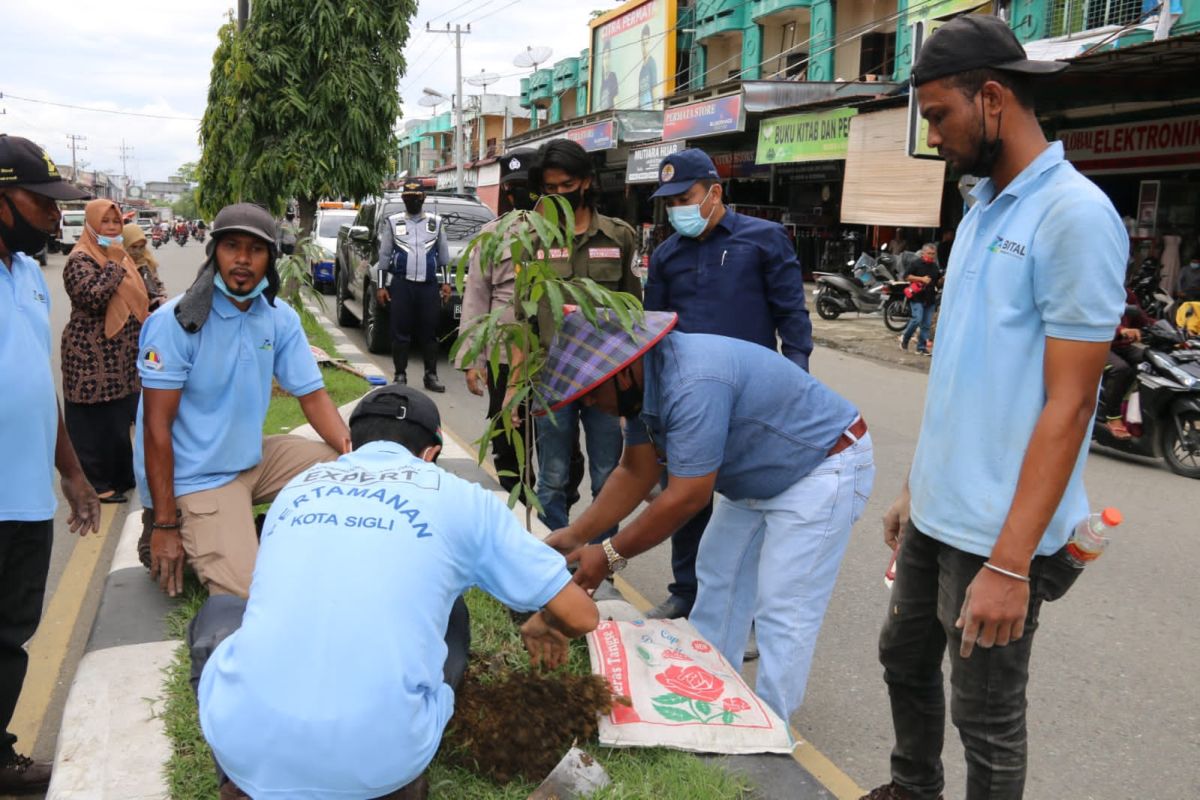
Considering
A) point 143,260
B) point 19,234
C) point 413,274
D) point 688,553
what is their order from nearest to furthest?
1. point 19,234
2. point 688,553
3. point 143,260
4. point 413,274

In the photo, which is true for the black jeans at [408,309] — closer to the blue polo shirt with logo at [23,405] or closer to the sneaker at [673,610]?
the sneaker at [673,610]

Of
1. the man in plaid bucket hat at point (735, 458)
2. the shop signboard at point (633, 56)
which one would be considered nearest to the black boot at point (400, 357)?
the man in plaid bucket hat at point (735, 458)

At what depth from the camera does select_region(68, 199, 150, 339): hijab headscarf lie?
223 inches

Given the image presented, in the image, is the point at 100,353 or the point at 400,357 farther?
the point at 400,357

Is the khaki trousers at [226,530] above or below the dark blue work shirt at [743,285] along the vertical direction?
below

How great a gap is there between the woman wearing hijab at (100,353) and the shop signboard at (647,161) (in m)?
17.4

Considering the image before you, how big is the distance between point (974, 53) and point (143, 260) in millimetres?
6714

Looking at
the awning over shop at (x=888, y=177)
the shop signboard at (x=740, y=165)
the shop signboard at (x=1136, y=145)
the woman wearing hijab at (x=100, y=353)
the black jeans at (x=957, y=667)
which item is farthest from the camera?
the shop signboard at (x=740, y=165)

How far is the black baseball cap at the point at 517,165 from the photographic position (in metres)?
4.74

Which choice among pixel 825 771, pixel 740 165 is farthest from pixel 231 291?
pixel 740 165

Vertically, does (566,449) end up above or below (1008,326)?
below

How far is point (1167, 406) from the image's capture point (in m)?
7.55

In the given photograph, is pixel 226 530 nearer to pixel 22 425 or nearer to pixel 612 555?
pixel 22 425

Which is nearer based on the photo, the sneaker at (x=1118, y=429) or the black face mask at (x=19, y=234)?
the black face mask at (x=19, y=234)
